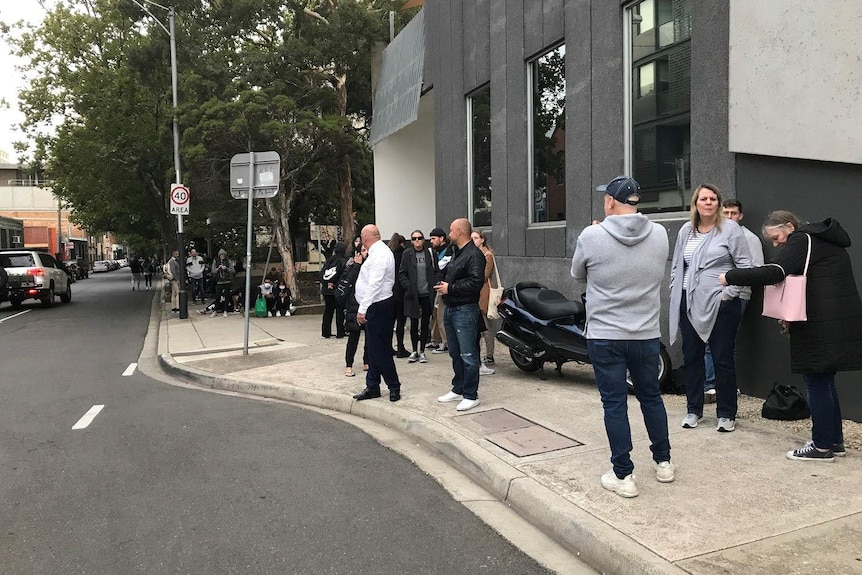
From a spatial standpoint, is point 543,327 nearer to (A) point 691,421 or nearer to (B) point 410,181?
(A) point 691,421

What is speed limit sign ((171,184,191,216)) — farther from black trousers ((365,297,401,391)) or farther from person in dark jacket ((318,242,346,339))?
black trousers ((365,297,401,391))

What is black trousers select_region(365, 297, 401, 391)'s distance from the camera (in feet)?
21.3

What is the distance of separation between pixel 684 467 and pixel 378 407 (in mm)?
3039

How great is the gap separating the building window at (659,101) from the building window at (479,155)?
148 inches

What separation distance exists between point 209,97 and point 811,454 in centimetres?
1830

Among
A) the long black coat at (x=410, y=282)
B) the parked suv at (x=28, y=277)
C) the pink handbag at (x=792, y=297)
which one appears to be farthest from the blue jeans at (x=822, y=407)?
the parked suv at (x=28, y=277)

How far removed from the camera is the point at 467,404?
615 centimetres

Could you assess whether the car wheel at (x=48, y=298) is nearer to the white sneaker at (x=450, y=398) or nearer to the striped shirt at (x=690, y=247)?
the white sneaker at (x=450, y=398)

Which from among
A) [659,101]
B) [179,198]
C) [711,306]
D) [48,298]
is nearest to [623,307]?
[711,306]

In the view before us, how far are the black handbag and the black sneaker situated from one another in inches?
37.6

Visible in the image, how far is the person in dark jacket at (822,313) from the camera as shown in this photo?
4.15 metres

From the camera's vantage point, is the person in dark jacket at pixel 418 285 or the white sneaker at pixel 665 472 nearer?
the white sneaker at pixel 665 472

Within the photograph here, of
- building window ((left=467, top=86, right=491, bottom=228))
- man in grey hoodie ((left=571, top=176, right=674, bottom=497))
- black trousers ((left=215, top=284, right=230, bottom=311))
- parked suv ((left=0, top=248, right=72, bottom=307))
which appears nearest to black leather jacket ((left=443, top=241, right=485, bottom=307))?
man in grey hoodie ((left=571, top=176, right=674, bottom=497))

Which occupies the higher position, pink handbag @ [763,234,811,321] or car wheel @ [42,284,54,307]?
pink handbag @ [763,234,811,321]
